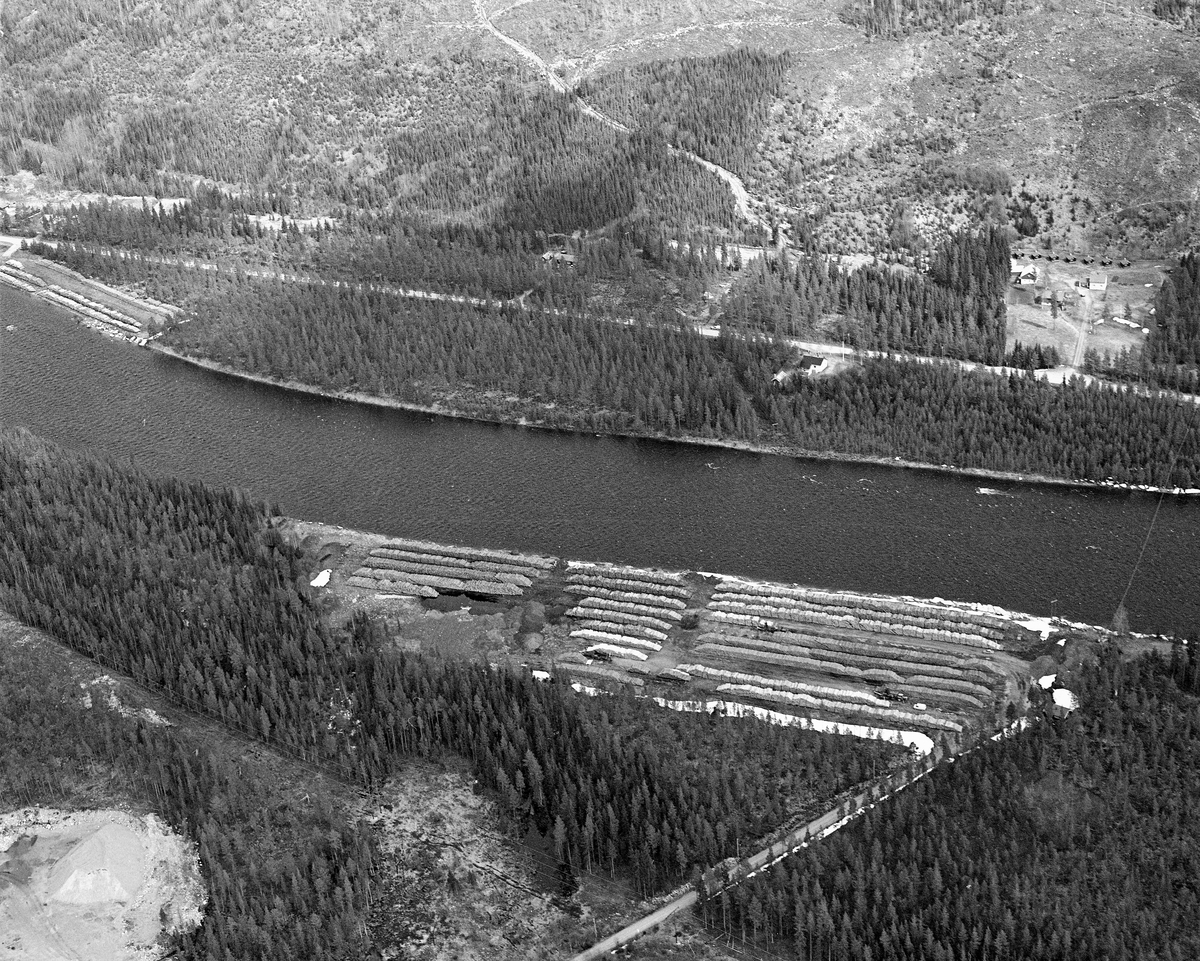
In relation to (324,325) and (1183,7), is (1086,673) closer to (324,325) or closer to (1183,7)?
(324,325)

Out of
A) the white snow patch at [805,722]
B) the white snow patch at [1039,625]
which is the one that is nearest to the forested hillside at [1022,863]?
the white snow patch at [805,722]

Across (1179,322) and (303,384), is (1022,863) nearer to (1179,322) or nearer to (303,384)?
(1179,322)

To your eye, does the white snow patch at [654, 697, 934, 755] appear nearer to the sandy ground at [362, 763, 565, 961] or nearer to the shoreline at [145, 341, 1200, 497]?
the sandy ground at [362, 763, 565, 961]

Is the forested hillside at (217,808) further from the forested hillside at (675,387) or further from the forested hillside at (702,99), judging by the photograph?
the forested hillside at (702,99)

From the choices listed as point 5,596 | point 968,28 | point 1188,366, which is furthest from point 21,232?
point 1188,366

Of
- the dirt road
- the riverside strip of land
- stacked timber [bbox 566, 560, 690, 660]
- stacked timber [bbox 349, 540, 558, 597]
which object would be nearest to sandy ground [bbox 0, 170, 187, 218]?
the riverside strip of land
